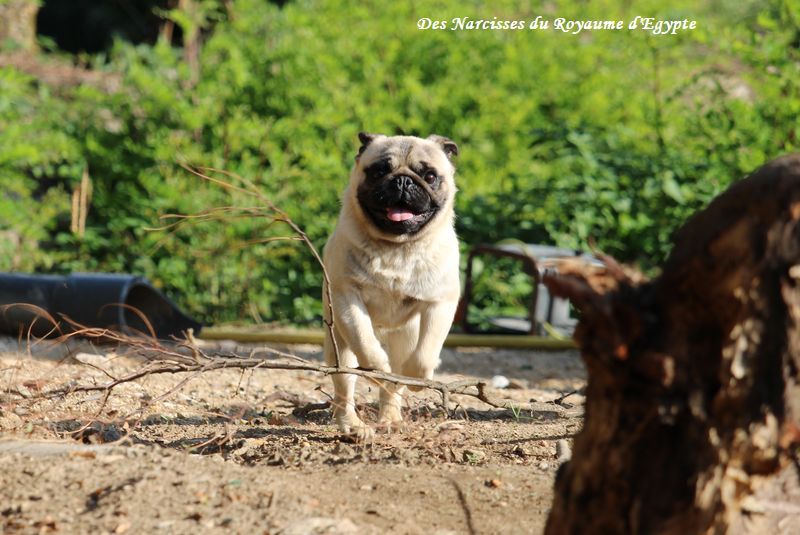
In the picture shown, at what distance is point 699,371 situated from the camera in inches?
103

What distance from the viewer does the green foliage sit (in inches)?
382

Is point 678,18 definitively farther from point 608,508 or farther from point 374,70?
point 608,508

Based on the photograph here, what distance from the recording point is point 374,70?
11641 millimetres

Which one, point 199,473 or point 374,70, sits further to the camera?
point 374,70

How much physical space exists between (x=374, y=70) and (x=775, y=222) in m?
9.46

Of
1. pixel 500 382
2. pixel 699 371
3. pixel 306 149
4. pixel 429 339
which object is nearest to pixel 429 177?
pixel 429 339


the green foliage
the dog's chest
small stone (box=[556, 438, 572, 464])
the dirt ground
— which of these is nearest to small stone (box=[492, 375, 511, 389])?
the dirt ground

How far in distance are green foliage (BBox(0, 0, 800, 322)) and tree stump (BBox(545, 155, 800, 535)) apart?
698 cm

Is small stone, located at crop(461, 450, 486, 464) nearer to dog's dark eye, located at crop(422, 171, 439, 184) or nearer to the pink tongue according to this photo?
the pink tongue

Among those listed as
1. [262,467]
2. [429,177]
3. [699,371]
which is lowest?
[262,467]

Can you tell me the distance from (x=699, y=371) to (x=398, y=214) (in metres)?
2.96

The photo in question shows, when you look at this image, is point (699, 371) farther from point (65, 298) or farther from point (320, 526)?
point (65, 298)

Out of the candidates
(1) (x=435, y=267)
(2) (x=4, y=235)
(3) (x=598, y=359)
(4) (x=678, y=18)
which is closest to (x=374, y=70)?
(4) (x=678, y=18)

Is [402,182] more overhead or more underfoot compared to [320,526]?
more overhead
